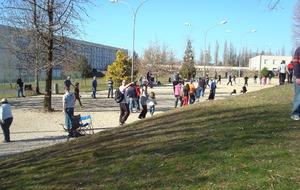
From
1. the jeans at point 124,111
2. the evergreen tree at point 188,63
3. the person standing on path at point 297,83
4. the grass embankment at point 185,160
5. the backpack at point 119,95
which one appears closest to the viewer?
the grass embankment at point 185,160

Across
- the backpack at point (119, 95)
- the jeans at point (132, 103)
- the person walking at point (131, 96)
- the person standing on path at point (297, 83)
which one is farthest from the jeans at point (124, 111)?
the person standing on path at point (297, 83)

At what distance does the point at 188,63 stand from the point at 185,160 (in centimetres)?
5347

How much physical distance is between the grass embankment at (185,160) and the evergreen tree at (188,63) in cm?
4843

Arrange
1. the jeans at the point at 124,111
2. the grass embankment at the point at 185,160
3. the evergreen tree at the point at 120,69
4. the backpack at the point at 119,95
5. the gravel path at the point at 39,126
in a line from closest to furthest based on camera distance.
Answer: the grass embankment at the point at 185,160, the gravel path at the point at 39,126, the backpack at the point at 119,95, the jeans at the point at 124,111, the evergreen tree at the point at 120,69

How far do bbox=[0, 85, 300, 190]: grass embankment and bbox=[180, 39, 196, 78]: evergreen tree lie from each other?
48.4 meters

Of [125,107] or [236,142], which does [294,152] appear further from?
[125,107]

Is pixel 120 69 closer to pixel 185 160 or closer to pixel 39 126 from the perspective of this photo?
pixel 39 126

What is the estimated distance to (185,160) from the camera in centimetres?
425

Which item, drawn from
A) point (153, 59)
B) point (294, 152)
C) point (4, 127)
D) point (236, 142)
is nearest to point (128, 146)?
point (236, 142)

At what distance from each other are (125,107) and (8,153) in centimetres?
421

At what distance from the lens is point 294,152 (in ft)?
13.3

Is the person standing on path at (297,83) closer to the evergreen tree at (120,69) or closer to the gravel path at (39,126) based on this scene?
the gravel path at (39,126)

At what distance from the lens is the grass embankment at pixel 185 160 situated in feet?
11.7

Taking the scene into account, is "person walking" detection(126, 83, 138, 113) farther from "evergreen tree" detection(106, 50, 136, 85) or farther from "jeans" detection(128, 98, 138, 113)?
"evergreen tree" detection(106, 50, 136, 85)
